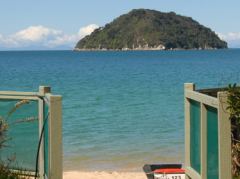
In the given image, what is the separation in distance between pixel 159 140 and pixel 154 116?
6.88m

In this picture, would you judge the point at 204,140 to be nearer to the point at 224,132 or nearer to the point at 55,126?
the point at 224,132

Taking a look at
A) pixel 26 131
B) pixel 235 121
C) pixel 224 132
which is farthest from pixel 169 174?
pixel 224 132

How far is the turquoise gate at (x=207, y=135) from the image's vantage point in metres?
5.61

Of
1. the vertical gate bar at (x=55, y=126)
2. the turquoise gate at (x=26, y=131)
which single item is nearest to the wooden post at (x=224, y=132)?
the vertical gate bar at (x=55, y=126)

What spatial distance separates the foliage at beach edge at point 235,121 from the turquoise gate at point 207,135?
0.06 metres

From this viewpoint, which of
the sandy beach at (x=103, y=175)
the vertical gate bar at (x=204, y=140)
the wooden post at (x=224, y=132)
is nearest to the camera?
the wooden post at (x=224, y=132)

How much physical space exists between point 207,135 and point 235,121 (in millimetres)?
300

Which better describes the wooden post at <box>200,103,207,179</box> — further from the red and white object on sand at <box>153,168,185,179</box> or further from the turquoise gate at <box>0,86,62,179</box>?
the red and white object on sand at <box>153,168,185,179</box>

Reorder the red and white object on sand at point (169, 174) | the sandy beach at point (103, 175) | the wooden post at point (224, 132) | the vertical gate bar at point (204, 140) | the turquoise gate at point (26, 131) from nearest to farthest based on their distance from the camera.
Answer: the wooden post at point (224, 132) < the vertical gate bar at point (204, 140) < the turquoise gate at point (26, 131) < the red and white object on sand at point (169, 174) < the sandy beach at point (103, 175)

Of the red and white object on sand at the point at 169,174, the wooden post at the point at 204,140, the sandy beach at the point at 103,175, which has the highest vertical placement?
the wooden post at the point at 204,140

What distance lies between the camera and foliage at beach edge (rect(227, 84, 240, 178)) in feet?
18.4

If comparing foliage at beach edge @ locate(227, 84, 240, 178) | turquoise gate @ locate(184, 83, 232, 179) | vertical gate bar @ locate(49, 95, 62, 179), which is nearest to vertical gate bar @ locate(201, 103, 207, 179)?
turquoise gate @ locate(184, 83, 232, 179)

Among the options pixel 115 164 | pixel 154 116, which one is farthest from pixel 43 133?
pixel 154 116

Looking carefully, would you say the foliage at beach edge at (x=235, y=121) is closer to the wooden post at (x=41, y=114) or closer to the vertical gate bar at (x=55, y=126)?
the vertical gate bar at (x=55, y=126)
